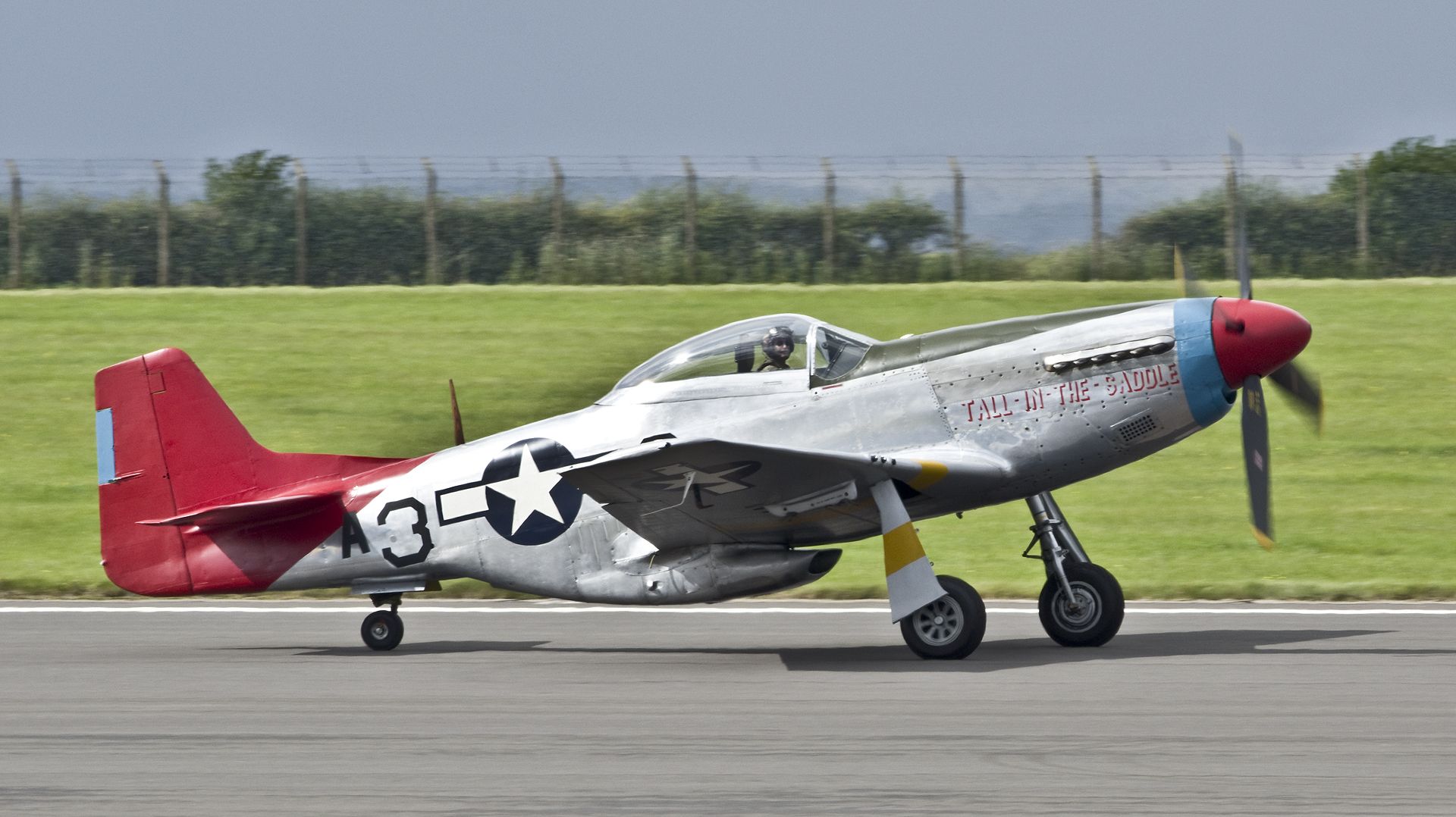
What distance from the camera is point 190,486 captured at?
1110 cm

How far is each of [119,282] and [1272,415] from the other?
18576mm

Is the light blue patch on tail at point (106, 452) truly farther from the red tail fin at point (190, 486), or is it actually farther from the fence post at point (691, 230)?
the fence post at point (691, 230)

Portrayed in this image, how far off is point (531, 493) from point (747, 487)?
5.39 ft

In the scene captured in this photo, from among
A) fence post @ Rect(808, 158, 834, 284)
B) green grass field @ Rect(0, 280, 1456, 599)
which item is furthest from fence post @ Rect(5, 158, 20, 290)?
fence post @ Rect(808, 158, 834, 284)

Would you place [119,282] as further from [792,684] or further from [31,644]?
[792,684]

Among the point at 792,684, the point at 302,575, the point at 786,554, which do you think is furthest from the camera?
the point at 302,575

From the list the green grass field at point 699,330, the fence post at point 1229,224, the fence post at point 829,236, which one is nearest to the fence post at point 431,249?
the green grass field at point 699,330

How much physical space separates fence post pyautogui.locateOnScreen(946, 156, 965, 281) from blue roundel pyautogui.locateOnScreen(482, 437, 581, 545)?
1519 centimetres

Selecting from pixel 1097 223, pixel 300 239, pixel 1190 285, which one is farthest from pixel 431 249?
pixel 1190 285

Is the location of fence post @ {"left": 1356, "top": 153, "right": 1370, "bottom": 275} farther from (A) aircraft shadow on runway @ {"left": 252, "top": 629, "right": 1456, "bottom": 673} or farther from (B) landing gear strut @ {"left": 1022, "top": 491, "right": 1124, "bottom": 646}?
(B) landing gear strut @ {"left": 1022, "top": 491, "right": 1124, "bottom": 646}

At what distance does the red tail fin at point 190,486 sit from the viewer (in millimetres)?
10789

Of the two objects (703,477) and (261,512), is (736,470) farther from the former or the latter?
(261,512)

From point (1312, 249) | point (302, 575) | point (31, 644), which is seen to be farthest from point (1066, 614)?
point (1312, 249)

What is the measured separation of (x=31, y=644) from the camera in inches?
434
